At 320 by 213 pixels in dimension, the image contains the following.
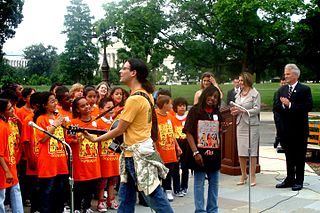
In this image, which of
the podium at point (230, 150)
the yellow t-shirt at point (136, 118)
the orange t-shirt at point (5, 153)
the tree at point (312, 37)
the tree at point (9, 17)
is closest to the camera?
the yellow t-shirt at point (136, 118)

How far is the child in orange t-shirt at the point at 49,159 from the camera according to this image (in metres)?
5.34

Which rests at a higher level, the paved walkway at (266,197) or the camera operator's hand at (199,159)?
the camera operator's hand at (199,159)

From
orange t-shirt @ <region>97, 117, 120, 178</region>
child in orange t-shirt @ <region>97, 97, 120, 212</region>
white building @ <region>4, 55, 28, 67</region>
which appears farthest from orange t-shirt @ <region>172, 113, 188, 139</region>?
white building @ <region>4, 55, 28, 67</region>

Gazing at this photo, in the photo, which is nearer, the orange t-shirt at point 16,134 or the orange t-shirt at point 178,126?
the orange t-shirt at point 16,134

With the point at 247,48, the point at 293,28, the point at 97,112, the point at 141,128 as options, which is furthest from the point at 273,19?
the point at 141,128

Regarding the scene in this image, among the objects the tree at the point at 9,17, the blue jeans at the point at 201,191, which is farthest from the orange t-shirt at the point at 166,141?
the tree at the point at 9,17

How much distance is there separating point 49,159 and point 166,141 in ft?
6.41

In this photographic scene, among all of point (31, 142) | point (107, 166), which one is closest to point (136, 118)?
point (31, 142)

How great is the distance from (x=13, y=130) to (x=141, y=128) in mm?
1947

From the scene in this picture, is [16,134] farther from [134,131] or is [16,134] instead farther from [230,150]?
[230,150]

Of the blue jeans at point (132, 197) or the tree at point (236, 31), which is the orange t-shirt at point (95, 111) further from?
the tree at point (236, 31)

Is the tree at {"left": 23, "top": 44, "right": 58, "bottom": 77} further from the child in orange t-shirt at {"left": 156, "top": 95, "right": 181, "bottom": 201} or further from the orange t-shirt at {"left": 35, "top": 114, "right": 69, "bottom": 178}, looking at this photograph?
the orange t-shirt at {"left": 35, "top": 114, "right": 69, "bottom": 178}

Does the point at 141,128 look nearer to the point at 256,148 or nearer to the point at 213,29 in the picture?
the point at 256,148

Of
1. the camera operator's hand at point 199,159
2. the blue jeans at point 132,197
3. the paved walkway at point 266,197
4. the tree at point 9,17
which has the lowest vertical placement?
the paved walkway at point 266,197
